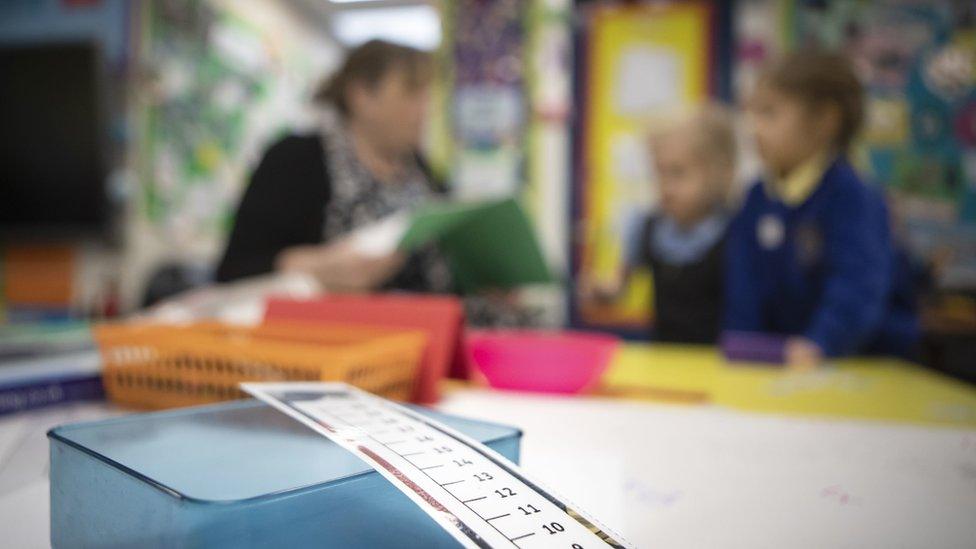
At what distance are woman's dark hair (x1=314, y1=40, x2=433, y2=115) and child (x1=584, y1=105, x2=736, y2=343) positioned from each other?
827 millimetres

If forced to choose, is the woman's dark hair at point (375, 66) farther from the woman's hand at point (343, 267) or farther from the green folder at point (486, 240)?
the green folder at point (486, 240)

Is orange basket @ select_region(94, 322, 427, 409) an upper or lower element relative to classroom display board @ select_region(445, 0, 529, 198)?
lower

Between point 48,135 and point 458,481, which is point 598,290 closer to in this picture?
point 48,135

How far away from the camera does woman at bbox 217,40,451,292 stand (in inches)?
59.4

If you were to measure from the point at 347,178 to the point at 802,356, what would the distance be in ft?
3.38

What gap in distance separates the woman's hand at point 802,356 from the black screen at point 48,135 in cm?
229

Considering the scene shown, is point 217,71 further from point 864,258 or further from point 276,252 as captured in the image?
point 864,258

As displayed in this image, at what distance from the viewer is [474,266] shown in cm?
116

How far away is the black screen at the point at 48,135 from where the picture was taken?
7.35 feet

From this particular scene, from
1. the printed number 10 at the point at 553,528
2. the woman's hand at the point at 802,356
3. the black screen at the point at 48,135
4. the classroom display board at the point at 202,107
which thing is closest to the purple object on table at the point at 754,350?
the woman's hand at the point at 802,356

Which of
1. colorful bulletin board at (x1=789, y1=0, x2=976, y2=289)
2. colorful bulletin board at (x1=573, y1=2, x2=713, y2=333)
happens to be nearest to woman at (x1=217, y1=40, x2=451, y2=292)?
colorful bulletin board at (x1=573, y1=2, x2=713, y2=333)

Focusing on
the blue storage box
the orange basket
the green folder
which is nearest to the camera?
the blue storage box

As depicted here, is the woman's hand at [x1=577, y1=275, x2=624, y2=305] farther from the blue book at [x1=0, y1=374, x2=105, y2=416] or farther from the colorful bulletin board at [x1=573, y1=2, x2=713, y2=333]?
the blue book at [x1=0, y1=374, x2=105, y2=416]

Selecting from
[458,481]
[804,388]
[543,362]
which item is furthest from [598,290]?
[458,481]
